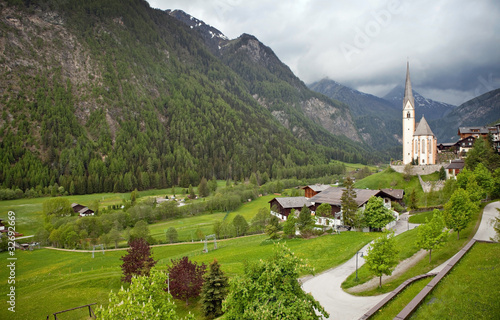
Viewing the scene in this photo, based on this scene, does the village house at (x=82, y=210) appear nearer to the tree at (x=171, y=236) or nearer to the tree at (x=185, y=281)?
the tree at (x=171, y=236)

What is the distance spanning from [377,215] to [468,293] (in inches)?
Answer: 1273

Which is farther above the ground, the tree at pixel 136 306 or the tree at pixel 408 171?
the tree at pixel 408 171

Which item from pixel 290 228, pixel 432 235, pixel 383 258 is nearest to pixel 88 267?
pixel 290 228

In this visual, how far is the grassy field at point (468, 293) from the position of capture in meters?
13.3

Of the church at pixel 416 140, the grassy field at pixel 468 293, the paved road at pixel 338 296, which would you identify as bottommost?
the paved road at pixel 338 296

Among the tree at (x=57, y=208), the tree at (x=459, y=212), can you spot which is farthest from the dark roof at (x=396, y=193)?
the tree at (x=57, y=208)

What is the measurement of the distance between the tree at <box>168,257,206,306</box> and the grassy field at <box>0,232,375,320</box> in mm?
1197

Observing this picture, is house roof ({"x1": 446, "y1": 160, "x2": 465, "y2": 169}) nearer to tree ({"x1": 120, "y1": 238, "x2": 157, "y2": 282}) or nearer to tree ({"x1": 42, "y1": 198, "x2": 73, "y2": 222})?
tree ({"x1": 120, "y1": 238, "x2": 157, "y2": 282})

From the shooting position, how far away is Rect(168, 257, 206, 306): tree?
2617cm

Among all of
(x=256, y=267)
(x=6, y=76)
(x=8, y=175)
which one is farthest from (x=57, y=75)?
(x=256, y=267)

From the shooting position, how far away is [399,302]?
56.3ft

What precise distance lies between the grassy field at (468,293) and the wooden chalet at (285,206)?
50.9m

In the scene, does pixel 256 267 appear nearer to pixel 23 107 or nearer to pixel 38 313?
pixel 38 313

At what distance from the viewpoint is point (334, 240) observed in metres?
43.2
